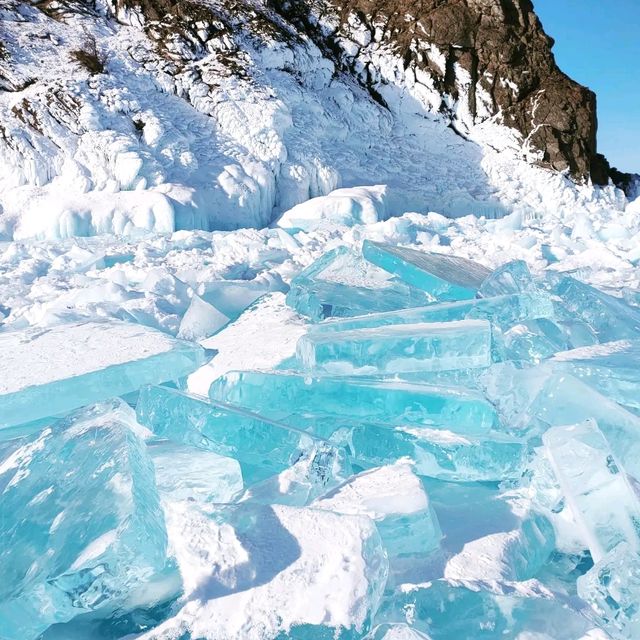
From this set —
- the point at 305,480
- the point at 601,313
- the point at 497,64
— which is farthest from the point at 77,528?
the point at 497,64

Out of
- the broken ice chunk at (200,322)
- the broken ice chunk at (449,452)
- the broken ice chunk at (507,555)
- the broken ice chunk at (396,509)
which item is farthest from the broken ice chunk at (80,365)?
the broken ice chunk at (507,555)

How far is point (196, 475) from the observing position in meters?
1.43

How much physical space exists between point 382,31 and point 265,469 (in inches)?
473

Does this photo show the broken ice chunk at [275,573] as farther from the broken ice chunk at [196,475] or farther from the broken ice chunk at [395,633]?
the broken ice chunk at [196,475]

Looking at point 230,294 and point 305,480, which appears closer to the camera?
point 305,480

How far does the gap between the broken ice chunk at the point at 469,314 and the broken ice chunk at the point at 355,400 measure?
0.38 m

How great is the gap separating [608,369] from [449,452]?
613mm

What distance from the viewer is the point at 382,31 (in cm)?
1201

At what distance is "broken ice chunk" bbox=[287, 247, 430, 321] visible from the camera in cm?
264

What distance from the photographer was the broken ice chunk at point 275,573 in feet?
3.17

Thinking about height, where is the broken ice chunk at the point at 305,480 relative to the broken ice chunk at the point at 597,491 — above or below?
below

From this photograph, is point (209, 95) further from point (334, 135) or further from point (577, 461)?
point (577, 461)

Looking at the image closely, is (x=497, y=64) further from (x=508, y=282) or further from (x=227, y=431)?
(x=227, y=431)

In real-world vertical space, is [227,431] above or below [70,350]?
above
